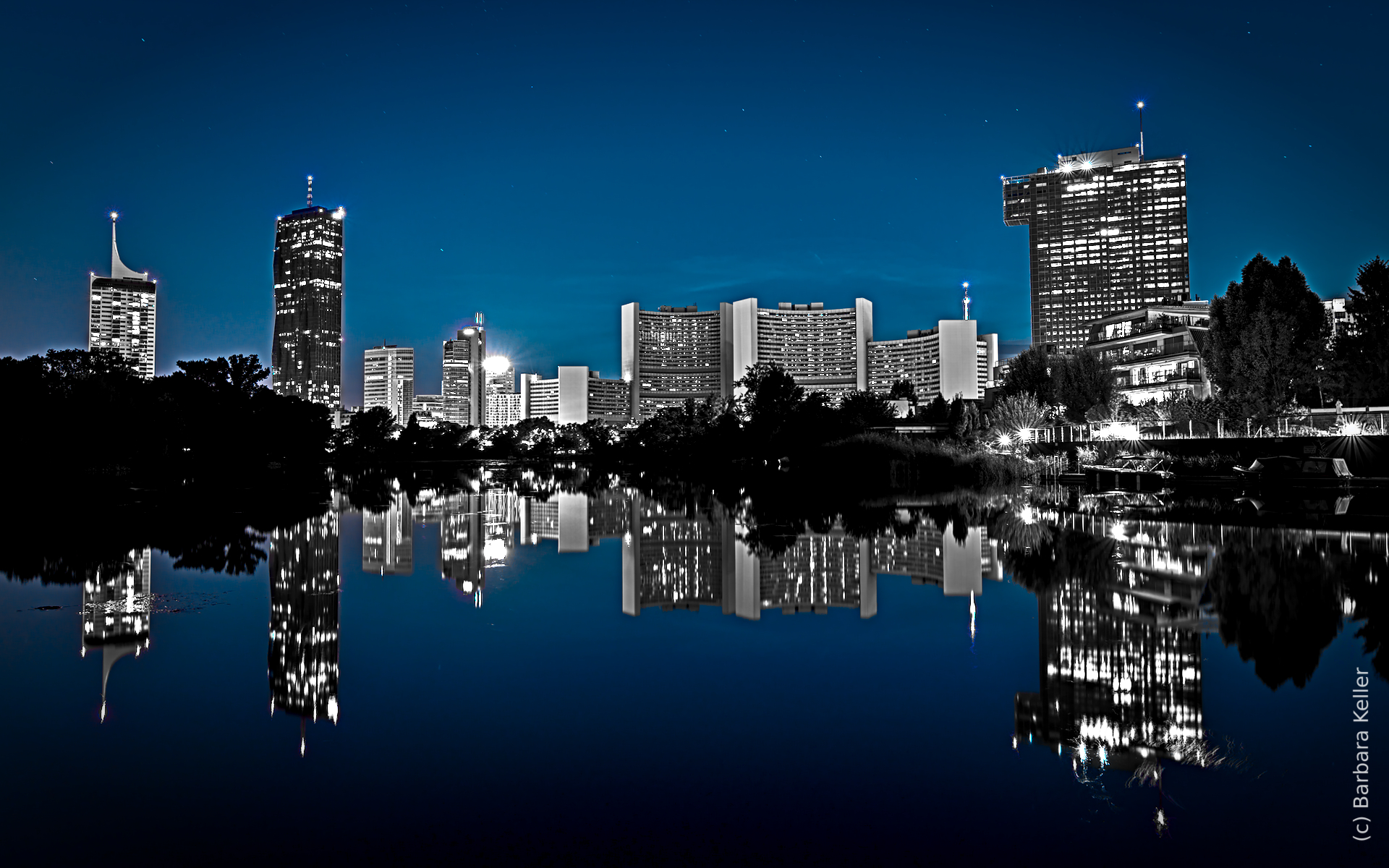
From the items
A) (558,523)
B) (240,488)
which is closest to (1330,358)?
(558,523)

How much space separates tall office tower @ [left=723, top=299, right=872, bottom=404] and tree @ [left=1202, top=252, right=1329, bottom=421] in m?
132

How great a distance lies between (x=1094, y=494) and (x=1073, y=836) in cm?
2695

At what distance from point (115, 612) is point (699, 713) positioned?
745 centimetres

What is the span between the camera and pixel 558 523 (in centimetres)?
2206

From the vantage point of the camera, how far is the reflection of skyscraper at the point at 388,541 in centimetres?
1348

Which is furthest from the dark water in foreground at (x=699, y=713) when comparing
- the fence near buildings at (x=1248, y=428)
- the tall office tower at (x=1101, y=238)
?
the tall office tower at (x=1101, y=238)

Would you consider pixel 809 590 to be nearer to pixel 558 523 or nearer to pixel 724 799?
pixel 724 799

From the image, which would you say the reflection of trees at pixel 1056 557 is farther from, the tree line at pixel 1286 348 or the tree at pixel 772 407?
the tree line at pixel 1286 348

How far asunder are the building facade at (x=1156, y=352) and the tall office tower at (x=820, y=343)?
9638 centimetres

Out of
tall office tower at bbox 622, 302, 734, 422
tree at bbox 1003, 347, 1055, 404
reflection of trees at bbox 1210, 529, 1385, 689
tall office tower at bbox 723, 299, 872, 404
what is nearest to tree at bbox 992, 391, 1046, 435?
tree at bbox 1003, 347, 1055, 404

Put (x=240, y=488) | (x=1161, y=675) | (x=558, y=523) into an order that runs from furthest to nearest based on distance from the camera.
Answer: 1. (x=240, y=488)
2. (x=558, y=523)
3. (x=1161, y=675)

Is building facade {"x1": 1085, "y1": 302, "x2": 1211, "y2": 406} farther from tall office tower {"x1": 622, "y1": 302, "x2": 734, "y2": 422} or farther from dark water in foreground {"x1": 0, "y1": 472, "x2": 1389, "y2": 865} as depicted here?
tall office tower {"x1": 622, "y1": 302, "x2": 734, "y2": 422}

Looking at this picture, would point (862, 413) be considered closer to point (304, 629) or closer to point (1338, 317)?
point (1338, 317)

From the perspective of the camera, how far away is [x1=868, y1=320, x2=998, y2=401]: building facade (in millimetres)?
171125
